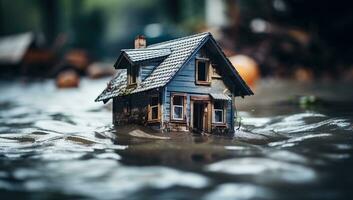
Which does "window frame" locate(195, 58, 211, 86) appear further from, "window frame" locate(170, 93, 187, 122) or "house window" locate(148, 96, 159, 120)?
"house window" locate(148, 96, 159, 120)

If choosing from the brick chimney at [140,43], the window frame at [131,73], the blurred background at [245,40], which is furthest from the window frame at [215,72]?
the blurred background at [245,40]

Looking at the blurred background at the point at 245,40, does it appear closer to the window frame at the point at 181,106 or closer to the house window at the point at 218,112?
the house window at the point at 218,112

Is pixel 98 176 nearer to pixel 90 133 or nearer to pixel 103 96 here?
pixel 90 133

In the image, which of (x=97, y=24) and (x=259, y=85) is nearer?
(x=259, y=85)

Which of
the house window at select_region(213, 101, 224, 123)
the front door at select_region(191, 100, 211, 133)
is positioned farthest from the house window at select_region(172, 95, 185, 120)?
the house window at select_region(213, 101, 224, 123)

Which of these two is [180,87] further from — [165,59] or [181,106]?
[165,59]

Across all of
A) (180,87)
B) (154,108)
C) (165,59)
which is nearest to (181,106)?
(180,87)

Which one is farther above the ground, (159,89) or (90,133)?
(159,89)

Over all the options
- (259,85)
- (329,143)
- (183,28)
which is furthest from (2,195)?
(183,28)
